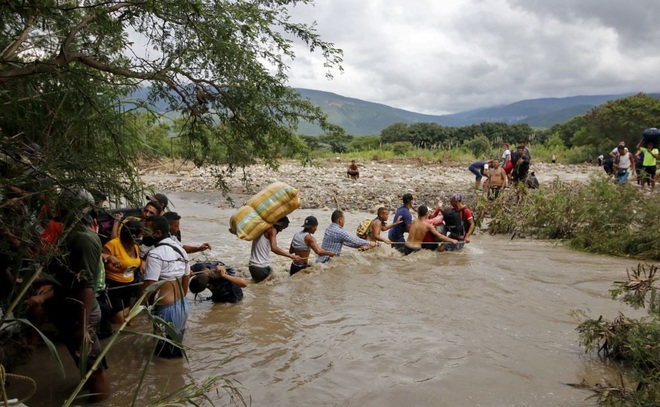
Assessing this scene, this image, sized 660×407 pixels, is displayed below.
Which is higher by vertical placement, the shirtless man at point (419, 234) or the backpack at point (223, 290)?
the shirtless man at point (419, 234)

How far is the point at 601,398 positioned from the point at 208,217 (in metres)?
12.6

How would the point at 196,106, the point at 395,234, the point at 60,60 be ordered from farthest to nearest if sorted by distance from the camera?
Answer: the point at 395,234
the point at 196,106
the point at 60,60

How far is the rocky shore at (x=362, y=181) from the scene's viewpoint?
1714 cm

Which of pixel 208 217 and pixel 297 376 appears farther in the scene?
pixel 208 217

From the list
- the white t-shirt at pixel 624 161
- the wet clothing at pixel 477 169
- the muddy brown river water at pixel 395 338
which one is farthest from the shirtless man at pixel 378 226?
the white t-shirt at pixel 624 161

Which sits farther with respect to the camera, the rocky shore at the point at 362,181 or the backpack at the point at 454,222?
the rocky shore at the point at 362,181

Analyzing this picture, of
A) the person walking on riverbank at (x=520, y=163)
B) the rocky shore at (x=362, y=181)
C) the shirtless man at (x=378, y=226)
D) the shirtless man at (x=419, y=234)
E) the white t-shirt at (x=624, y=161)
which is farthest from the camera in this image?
the rocky shore at (x=362, y=181)

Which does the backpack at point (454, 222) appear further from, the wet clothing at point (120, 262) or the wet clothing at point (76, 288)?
the wet clothing at point (76, 288)

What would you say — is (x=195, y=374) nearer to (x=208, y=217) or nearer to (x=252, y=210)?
(x=252, y=210)

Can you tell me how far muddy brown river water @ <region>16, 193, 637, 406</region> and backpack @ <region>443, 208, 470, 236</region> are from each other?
2.27 feet

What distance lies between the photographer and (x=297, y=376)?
5.05m

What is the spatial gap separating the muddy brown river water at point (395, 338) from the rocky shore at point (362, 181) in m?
5.97

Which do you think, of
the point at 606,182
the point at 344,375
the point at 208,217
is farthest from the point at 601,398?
the point at 208,217

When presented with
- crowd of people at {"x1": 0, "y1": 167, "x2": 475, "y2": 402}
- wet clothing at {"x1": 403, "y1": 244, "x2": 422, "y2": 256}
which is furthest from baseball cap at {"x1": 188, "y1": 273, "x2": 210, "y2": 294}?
wet clothing at {"x1": 403, "y1": 244, "x2": 422, "y2": 256}
